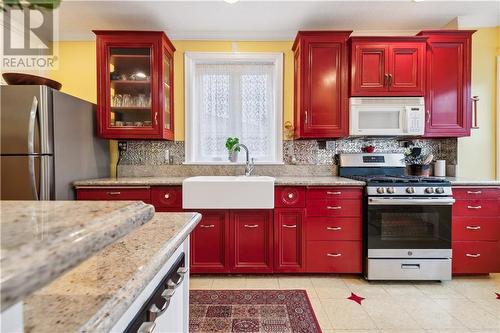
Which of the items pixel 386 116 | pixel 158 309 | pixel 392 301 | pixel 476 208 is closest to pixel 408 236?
pixel 392 301

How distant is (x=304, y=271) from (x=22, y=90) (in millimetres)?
2809

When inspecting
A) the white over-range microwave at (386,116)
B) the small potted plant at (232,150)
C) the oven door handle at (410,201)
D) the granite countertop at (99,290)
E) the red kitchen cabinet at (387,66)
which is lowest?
the oven door handle at (410,201)

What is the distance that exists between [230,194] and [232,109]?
119cm

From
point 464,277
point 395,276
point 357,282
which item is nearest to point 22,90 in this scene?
point 357,282

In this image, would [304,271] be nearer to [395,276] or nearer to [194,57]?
[395,276]

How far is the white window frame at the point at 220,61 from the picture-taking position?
3.21m

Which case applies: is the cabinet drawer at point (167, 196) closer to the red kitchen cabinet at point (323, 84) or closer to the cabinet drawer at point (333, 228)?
the cabinet drawer at point (333, 228)

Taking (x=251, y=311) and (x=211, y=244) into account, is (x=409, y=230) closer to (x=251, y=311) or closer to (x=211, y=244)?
(x=251, y=311)

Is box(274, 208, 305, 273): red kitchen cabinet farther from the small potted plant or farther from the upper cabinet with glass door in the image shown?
the upper cabinet with glass door

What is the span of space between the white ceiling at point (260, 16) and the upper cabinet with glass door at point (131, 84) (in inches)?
9.0

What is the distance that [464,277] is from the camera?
2.67 meters

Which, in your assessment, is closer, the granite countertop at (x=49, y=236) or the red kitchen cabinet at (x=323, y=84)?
the granite countertop at (x=49, y=236)

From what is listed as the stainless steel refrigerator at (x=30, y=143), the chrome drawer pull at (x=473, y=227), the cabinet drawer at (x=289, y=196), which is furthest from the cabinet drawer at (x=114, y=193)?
the chrome drawer pull at (x=473, y=227)

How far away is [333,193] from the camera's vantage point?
2.60m
